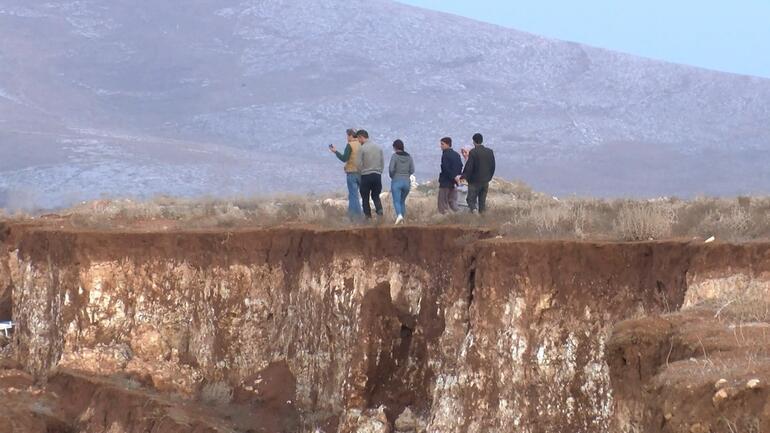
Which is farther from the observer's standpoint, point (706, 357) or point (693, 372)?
point (706, 357)

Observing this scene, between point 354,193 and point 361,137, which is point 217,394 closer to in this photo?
point 354,193

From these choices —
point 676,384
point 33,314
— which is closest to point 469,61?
point 33,314

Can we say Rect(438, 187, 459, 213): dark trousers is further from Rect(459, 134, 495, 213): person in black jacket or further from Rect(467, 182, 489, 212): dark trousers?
Rect(459, 134, 495, 213): person in black jacket

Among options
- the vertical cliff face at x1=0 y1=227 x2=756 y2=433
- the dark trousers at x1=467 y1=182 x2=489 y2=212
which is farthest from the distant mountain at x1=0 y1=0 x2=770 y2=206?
the dark trousers at x1=467 y1=182 x2=489 y2=212

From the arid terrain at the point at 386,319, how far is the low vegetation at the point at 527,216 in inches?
3.3

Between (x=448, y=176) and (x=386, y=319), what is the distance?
326 cm

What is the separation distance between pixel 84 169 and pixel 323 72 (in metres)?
24.3

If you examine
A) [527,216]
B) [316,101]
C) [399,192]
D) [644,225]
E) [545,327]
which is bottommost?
[545,327]

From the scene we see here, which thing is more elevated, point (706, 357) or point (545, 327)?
Result: point (706, 357)

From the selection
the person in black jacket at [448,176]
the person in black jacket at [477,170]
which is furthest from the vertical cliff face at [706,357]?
the person in black jacket at [448,176]

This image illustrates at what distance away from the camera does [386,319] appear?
27.6m

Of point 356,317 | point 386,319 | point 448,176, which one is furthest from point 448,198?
point 386,319

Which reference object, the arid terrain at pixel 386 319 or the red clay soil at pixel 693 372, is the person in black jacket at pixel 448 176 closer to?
the arid terrain at pixel 386 319

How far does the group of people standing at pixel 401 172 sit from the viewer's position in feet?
92.8
